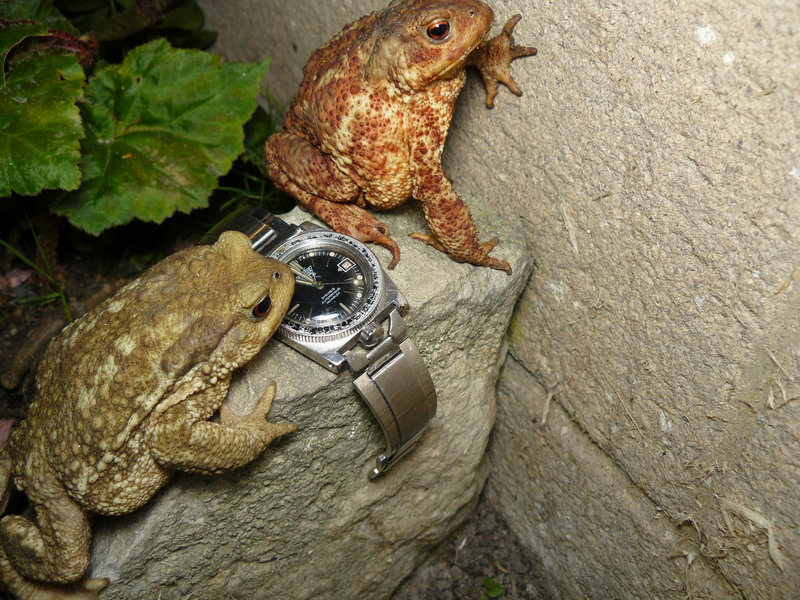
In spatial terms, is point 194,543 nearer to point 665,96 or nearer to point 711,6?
point 665,96

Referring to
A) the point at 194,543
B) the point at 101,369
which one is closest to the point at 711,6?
the point at 101,369

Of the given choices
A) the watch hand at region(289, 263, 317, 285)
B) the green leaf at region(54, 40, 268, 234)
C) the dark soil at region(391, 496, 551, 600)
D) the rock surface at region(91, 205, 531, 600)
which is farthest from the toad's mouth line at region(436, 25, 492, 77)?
the dark soil at region(391, 496, 551, 600)

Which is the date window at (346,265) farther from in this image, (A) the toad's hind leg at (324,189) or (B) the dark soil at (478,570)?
(B) the dark soil at (478,570)

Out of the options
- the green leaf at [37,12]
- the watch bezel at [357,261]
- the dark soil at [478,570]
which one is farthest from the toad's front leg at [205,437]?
the green leaf at [37,12]

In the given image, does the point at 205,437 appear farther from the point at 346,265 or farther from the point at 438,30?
the point at 438,30

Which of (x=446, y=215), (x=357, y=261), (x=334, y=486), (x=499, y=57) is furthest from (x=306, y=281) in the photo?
(x=499, y=57)

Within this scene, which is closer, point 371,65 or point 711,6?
point 711,6
